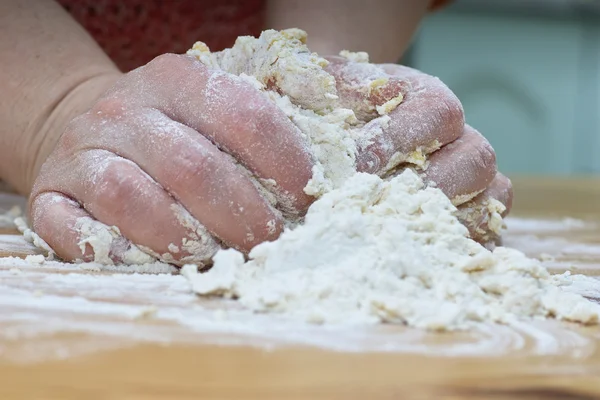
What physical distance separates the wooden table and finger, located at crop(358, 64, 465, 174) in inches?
8.4

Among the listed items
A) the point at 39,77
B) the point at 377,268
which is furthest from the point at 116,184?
the point at 39,77

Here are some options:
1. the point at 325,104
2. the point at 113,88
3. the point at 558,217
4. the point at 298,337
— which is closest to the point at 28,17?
the point at 113,88

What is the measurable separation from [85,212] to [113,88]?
0.36 ft

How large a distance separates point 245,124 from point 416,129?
0.54 feet

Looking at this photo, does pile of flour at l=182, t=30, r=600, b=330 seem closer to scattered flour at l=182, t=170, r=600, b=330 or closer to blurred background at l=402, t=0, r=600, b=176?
scattered flour at l=182, t=170, r=600, b=330

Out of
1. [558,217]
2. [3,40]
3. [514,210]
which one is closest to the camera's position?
[3,40]

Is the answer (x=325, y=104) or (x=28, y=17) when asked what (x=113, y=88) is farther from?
(x=28, y=17)

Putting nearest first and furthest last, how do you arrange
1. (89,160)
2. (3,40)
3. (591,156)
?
1. (89,160)
2. (3,40)
3. (591,156)

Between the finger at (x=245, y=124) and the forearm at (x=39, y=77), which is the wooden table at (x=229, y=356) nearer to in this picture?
the finger at (x=245, y=124)

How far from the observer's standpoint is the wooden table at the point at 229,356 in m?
0.31

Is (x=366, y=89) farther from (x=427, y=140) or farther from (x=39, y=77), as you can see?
(x=39, y=77)

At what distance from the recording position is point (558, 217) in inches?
48.3

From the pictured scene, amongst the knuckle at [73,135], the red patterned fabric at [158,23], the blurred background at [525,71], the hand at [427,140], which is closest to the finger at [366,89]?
the hand at [427,140]

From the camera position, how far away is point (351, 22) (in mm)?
1019
